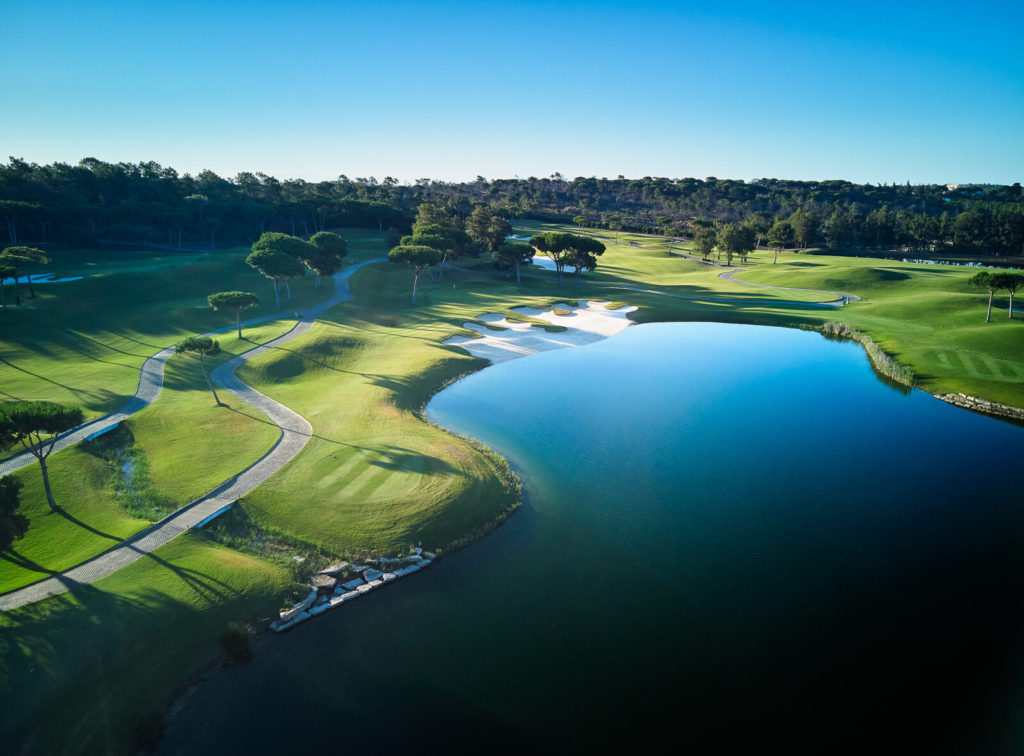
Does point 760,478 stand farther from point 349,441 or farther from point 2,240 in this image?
point 2,240

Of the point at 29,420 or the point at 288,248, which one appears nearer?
the point at 29,420

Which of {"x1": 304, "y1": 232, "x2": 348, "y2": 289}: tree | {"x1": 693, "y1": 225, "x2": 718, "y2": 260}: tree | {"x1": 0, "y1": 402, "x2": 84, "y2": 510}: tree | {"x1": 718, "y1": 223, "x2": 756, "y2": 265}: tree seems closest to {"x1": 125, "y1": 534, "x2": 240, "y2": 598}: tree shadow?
{"x1": 0, "y1": 402, "x2": 84, "y2": 510}: tree

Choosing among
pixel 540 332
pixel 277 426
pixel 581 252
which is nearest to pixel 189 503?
pixel 277 426

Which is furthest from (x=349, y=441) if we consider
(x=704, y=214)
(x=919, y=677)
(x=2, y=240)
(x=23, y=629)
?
(x=704, y=214)

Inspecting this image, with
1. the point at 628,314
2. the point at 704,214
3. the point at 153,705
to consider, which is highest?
the point at 704,214

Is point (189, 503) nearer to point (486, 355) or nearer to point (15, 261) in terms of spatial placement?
point (486, 355)

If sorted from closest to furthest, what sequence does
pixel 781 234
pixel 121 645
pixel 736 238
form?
pixel 121 645 → pixel 736 238 → pixel 781 234
